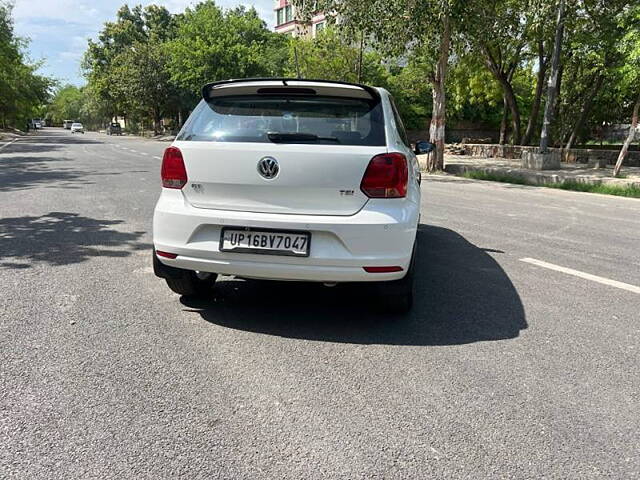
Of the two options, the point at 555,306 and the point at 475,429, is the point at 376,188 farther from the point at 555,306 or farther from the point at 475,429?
the point at 555,306

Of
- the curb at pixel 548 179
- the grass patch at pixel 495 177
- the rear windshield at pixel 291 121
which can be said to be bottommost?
the grass patch at pixel 495 177

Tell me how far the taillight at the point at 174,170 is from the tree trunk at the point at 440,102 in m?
13.3

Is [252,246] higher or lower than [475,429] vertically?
higher

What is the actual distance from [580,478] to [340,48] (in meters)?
32.0

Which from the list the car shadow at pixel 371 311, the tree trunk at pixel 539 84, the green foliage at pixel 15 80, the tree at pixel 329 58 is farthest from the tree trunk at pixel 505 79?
the green foliage at pixel 15 80

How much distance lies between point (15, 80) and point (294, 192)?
55.6 metres

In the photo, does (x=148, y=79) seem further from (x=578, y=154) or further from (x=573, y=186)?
(x=573, y=186)

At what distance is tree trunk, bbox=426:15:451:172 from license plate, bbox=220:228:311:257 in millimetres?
13462

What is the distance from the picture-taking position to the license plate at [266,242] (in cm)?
342

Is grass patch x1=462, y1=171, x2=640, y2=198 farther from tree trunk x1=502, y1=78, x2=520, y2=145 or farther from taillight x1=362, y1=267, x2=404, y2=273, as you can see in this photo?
taillight x1=362, y1=267, x2=404, y2=273

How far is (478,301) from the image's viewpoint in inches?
171

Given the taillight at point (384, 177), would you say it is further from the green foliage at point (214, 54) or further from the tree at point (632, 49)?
the green foliage at point (214, 54)

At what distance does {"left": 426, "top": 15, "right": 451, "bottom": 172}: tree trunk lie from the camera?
16391 mm

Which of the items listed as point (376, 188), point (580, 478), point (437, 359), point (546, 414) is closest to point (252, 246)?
point (376, 188)
